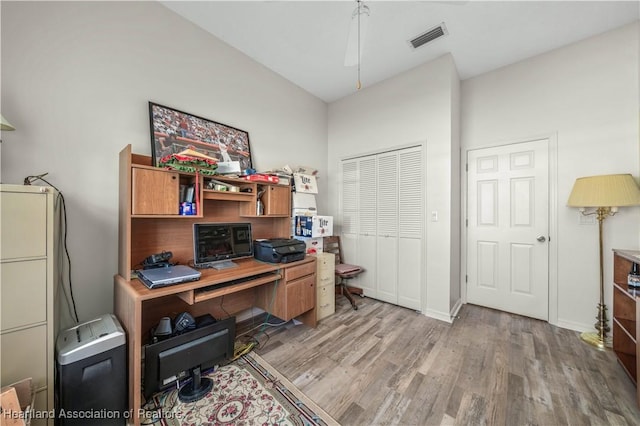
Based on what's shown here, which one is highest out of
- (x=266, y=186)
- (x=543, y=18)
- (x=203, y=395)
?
→ (x=543, y=18)

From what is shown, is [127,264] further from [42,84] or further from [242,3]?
[242,3]

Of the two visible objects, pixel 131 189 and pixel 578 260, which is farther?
pixel 578 260

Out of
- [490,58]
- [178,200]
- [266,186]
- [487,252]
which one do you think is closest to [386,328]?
[487,252]

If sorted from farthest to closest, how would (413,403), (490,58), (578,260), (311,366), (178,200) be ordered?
(490,58) → (578,260) → (311,366) → (178,200) → (413,403)

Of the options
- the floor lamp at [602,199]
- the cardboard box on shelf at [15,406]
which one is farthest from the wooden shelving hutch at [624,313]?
the cardboard box on shelf at [15,406]

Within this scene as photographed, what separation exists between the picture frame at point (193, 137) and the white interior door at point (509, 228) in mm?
2965

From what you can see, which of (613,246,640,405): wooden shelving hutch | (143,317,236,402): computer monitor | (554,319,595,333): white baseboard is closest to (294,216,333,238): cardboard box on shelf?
(143,317,236,402): computer monitor

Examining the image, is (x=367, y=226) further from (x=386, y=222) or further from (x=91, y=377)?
(x=91, y=377)

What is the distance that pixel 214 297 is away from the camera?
1.94 metres

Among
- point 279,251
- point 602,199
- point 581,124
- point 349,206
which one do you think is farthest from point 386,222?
point 581,124

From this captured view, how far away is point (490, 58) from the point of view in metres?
2.74

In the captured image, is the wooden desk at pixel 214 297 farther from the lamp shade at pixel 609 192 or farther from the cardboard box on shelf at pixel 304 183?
the lamp shade at pixel 609 192

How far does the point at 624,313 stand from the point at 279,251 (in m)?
3.00

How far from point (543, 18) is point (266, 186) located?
3088 millimetres
